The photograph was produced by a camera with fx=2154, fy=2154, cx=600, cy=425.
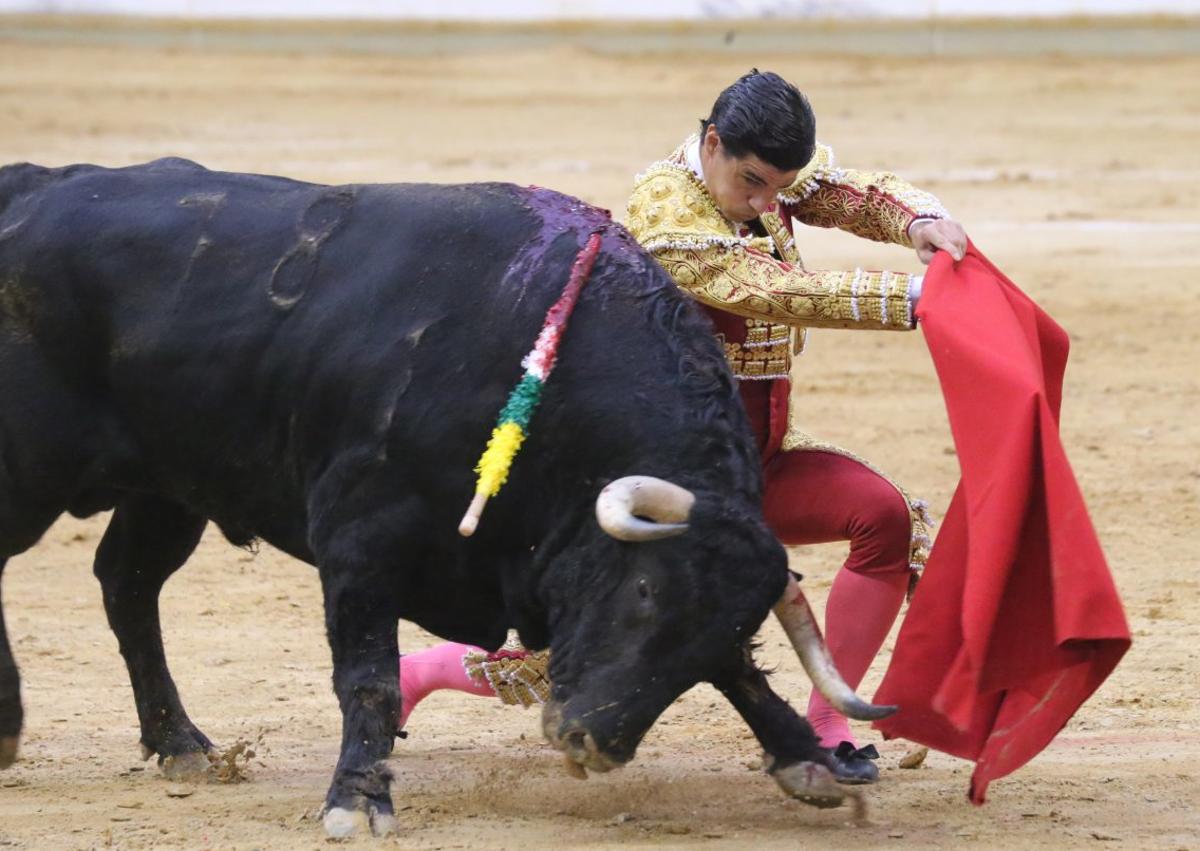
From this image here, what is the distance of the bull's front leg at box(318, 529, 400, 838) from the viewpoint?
4.50 metres

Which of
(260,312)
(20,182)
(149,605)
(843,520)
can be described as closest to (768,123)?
(843,520)

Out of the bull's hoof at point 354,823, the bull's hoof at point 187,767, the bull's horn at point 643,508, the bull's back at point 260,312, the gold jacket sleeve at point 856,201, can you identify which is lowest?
the bull's hoof at point 187,767

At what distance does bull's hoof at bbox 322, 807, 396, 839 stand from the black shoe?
3.45ft

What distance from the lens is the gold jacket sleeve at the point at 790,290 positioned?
175 inches

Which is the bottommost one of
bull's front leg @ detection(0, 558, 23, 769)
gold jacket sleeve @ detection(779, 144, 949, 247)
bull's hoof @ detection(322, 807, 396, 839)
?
bull's hoof @ detection(322, 807, 396, 839)

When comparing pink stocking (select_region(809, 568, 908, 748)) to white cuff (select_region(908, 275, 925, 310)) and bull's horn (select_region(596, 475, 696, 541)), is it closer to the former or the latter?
white cuff (select_region(908, 275, 925, 310))

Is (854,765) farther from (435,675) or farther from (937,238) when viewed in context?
(937,238)

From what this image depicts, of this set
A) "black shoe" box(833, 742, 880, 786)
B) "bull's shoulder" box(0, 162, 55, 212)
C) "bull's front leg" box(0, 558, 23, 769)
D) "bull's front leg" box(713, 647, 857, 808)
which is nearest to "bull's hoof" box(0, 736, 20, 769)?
"bull's front leg" box(0, 558, 23, 769)

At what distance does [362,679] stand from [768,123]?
1.44 meters

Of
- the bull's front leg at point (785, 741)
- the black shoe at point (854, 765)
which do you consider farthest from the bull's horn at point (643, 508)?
the black shoe at point (854, 765)

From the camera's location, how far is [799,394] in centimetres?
952

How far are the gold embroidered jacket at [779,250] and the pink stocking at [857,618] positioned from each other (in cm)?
52

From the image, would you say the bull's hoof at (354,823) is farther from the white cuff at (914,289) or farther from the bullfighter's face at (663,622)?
the white cuff at (914,289)

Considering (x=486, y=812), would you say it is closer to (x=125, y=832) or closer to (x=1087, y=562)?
(x=125, y=832)
